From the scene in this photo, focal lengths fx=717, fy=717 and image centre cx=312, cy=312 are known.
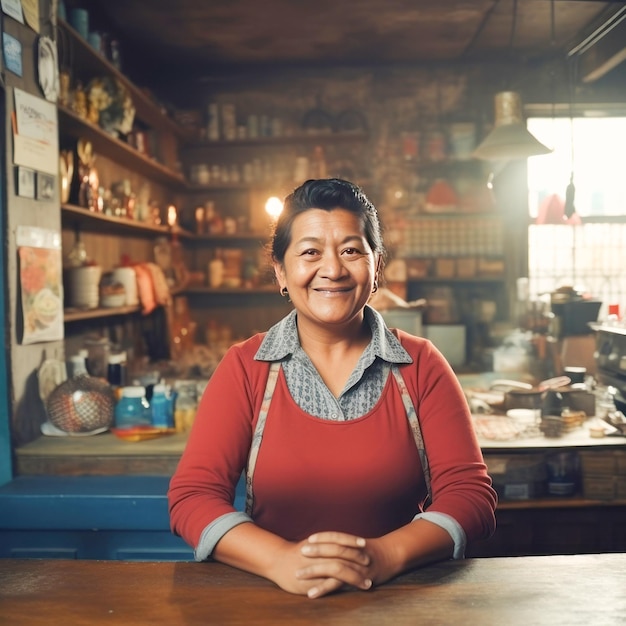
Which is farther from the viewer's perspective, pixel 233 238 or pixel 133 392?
pixel 233 238

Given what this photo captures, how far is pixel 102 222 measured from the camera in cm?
403

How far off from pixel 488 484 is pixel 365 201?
0.73 metres

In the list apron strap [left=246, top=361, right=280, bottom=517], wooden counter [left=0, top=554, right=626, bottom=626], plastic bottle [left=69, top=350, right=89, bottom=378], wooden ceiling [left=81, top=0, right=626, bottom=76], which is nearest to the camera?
wooden counter [left=0, top=554, right=626, bottom=626]

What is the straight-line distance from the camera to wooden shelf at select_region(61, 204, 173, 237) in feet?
10.9

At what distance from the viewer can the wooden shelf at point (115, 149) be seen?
327 centimetres

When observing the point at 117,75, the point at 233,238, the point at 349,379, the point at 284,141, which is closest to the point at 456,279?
the point at 284,141

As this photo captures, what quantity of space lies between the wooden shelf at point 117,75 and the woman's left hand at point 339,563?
2.70m

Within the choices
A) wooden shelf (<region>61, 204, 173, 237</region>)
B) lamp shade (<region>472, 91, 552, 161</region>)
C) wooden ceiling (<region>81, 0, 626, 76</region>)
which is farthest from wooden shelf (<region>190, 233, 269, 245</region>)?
Result: lamp shade (<region>472, 91, 552, 161</region>)

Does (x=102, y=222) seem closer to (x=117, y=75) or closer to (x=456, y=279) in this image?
(x=117, y=75)

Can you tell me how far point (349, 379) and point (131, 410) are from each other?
4.70 feet

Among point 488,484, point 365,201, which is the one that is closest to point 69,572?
point 488,484

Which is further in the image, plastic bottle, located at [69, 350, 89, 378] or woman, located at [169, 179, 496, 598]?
plastic bottle, located at [69, 350, 89, 378]

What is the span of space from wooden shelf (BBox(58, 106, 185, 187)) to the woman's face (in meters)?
1.76

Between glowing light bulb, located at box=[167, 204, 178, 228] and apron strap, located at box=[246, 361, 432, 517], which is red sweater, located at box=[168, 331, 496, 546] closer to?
apron strap, located at box=[246, 361, 432, 517]
